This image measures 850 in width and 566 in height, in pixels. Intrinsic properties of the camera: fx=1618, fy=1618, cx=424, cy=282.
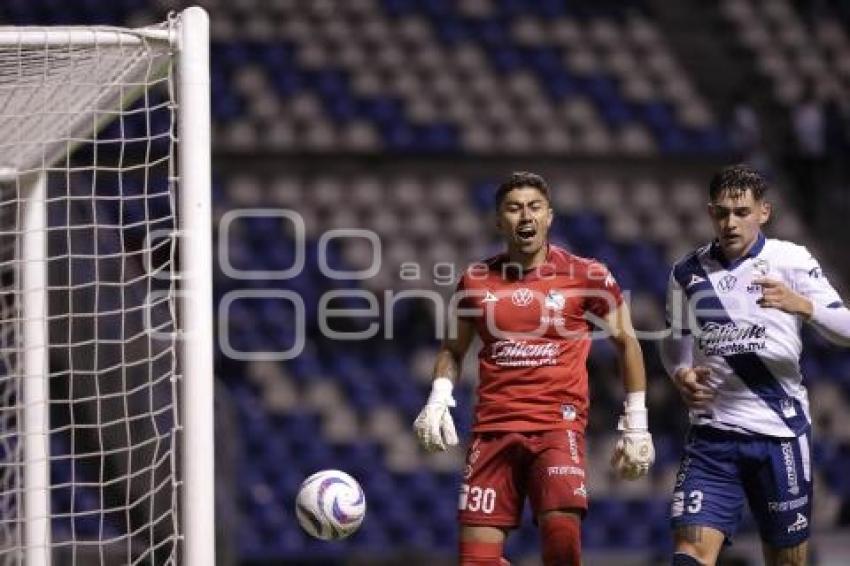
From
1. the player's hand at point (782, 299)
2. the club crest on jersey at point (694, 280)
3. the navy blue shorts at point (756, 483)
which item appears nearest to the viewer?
the player's hand at point (782, 299)

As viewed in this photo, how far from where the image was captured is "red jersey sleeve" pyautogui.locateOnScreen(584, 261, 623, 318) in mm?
5297

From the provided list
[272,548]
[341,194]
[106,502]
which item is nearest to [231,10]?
[341,194]

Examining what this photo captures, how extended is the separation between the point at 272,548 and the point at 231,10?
359 cm

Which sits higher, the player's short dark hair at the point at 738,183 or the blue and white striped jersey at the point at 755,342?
the player's short dark hair at the point at 738,183

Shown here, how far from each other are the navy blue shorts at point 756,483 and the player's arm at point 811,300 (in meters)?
0.38

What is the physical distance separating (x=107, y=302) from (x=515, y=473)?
8.43ft

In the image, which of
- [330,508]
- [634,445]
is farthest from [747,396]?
[330,508]

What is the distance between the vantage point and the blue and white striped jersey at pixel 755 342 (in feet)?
16.7

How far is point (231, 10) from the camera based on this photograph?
10.5 m

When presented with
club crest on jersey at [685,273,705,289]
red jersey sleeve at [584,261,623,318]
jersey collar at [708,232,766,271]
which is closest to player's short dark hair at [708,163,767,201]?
jersey collar at [708,232,766,271]

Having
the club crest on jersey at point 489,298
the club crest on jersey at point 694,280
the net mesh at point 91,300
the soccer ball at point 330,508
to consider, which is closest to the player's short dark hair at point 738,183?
the club crest on jersey at point 694,280

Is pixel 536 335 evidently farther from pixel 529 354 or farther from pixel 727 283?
pixel 727 283

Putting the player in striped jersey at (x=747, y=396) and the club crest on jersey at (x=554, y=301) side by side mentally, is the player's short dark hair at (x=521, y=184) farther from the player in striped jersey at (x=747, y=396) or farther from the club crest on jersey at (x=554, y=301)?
the player in striped jersey at (x=747, y=396)

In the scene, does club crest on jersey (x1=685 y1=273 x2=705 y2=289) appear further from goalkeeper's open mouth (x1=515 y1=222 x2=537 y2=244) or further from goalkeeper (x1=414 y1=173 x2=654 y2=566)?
goalkeeper's open mouth (x1=515 y1=222 x2=537 y2=244)
